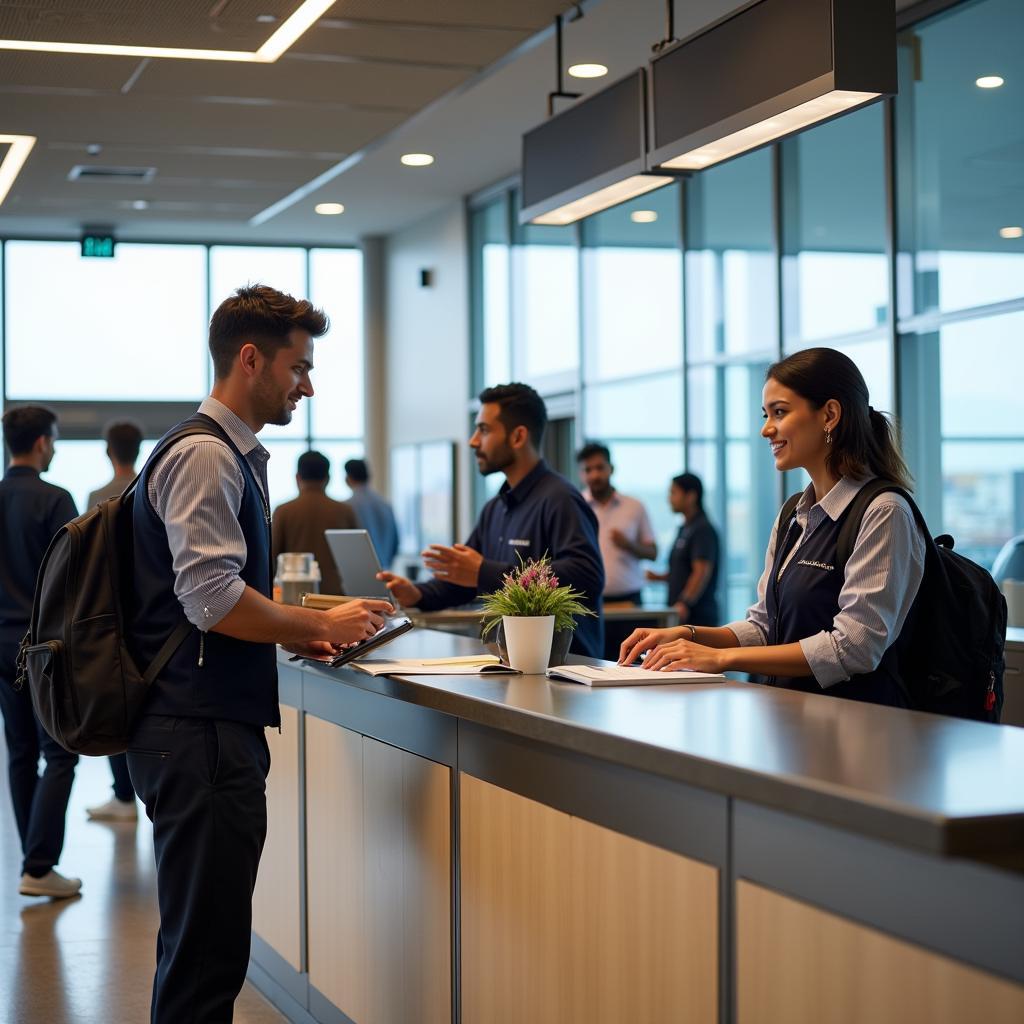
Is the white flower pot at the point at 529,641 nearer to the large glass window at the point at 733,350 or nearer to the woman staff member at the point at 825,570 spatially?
the woman staff member at the point at 825,570

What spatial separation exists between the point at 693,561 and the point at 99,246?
638 cm

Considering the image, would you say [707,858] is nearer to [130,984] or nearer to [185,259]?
[130,984]

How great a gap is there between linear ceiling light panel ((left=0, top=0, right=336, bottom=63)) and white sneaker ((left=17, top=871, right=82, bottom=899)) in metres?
2.87

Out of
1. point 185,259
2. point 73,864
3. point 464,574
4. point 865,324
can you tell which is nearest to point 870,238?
point 865,324

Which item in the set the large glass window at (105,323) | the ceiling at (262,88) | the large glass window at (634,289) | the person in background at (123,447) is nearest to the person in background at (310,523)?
the person in background at (123,447)

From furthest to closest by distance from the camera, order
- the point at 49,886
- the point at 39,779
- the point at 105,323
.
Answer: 1. the point at 105,323
2. the point at 39,779
3. the point at 49,886

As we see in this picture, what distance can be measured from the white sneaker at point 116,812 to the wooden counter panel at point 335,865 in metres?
3.03

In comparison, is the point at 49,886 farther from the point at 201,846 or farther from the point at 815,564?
the point at 815,564

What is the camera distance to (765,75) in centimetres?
345

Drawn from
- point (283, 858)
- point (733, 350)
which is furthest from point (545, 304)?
point (283, 858)

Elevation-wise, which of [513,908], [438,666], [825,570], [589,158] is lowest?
[513,908]

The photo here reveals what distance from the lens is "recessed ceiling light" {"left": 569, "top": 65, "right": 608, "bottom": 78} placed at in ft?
24.9

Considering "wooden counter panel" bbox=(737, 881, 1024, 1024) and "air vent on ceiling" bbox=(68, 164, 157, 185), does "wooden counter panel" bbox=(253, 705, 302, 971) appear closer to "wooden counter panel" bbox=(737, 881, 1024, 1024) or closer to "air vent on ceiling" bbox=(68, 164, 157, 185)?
"wooden counter panel" bbox=(737, 881, 1024, 1024)

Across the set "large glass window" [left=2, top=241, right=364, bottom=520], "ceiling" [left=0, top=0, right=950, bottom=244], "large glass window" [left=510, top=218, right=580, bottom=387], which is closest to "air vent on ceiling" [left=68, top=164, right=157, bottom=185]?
"ceiling" [left=0, top=0, right=950, bottom=244]
